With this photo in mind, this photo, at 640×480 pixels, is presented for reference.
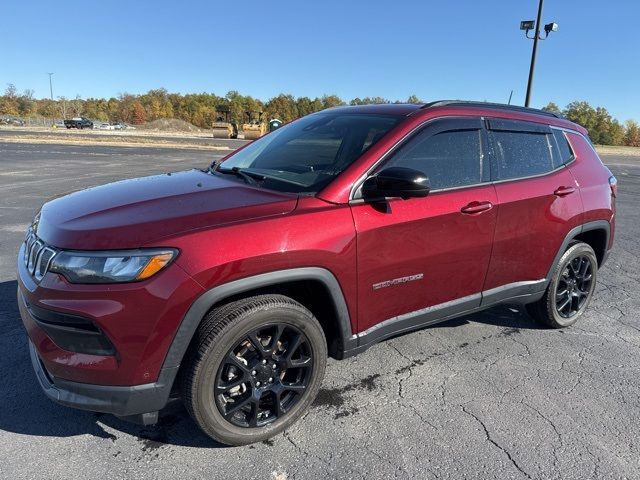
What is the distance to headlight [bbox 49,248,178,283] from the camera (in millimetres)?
2096

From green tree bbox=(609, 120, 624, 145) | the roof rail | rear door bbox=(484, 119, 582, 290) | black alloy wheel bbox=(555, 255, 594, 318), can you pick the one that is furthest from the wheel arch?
green tree bbox=(609, 120, 624, 145)

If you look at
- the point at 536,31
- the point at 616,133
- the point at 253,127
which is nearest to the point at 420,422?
the point at 536,31

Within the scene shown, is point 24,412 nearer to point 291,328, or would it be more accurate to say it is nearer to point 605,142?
point 291,328

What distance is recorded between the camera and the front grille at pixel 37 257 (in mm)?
2240

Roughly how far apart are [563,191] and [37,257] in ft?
11.8

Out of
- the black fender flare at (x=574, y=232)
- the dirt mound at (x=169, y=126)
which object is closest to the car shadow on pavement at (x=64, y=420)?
the black fender flare at (x=574, y=232)

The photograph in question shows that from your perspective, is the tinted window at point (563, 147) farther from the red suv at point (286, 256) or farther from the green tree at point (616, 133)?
the green tree at point (616, 133)

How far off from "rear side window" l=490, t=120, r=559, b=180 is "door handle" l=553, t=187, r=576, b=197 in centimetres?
18

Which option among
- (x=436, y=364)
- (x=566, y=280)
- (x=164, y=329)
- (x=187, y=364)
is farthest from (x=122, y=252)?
(x=566, y=280)

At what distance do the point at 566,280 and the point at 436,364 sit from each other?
1.52m

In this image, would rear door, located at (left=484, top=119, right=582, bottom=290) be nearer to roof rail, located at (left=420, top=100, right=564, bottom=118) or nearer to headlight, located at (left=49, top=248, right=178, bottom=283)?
roof rail, located at (left=420, top=100, right=564, bottom=118)

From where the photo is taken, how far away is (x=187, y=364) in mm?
2289

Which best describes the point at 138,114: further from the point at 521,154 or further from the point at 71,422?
the point at 71,422

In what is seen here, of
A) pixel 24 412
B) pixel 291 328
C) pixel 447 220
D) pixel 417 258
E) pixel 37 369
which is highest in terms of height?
pixel 447 220
